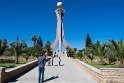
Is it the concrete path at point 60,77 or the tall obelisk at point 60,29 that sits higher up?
the tall obelisk at point 60,29

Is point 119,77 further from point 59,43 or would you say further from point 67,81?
point 59,43

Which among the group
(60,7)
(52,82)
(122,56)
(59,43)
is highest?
(60,7)

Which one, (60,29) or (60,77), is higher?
(60,29)

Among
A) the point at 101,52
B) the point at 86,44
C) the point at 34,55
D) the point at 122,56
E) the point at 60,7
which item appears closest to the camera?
the point at 122,56

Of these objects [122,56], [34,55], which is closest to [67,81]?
[122,56]

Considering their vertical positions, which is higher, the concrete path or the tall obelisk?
the tall obelisk

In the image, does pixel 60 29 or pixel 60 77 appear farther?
pixel 60 29

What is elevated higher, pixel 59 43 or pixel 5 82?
pixel 59 43

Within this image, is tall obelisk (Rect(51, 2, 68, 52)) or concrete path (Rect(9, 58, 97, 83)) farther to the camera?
tall obelisk (Rect(51, 2, 68, 52))

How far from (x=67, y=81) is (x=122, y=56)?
1400cm

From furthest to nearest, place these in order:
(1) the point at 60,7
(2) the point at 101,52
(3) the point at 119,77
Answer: (1) the point at 60,7
(2) the point at 101,52
(3) the point at 119,77

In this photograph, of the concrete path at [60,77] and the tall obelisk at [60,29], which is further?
the tall obelisk at [60,29]

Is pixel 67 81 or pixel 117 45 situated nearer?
pixel 67 81

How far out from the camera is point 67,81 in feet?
48.4
